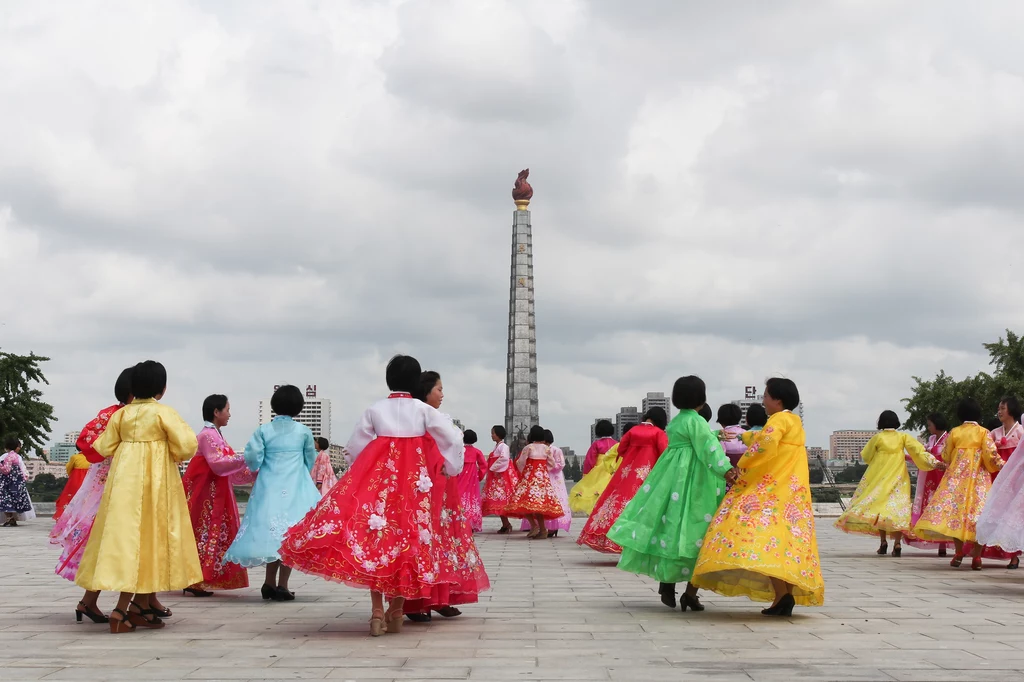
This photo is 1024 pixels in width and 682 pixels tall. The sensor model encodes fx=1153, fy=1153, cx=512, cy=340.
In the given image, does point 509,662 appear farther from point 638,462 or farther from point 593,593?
point 638,462

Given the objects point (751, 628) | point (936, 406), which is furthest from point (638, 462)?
point (936, 406)

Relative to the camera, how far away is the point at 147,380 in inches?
271

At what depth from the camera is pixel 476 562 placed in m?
7.16

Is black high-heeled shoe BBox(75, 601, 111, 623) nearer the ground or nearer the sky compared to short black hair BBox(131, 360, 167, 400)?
nearer the ground

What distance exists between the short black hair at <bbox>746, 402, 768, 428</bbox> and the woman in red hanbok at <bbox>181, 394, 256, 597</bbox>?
4.41 m

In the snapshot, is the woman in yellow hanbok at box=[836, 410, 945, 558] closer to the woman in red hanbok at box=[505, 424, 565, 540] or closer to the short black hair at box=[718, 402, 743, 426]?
the short black hair at box=[718, 402, 743, 426]

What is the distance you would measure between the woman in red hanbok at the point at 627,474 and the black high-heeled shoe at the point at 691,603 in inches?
174

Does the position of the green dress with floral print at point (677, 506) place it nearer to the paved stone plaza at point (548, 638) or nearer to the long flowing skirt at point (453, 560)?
the paved stone plaza at point (548, 638)

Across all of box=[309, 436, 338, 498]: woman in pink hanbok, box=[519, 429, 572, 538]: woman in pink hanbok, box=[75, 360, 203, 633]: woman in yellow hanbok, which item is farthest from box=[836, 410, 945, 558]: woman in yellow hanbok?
box=[75, 360, 203, 633]: woman in yellow hanbok

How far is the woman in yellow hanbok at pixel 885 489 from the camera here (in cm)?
1302

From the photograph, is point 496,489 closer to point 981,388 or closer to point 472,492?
point 472,492

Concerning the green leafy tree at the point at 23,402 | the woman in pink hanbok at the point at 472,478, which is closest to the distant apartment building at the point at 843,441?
the green leafy tree at the point at 23,402

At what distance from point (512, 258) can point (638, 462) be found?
30235mm

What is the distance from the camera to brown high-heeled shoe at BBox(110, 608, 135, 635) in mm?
6531
